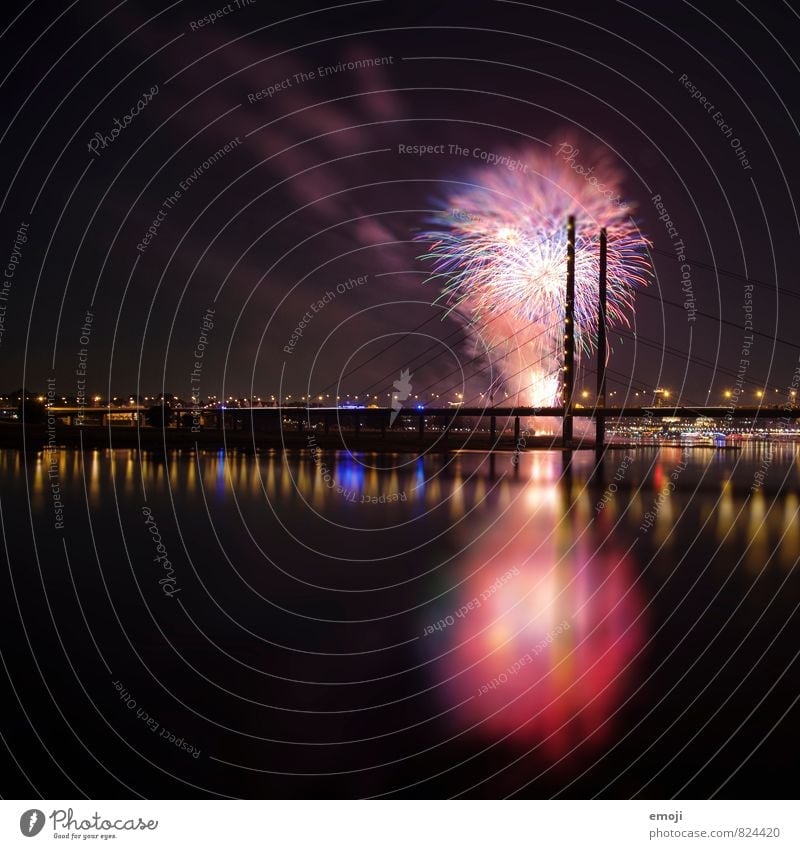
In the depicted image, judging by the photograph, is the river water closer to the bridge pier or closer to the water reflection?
the water reflection

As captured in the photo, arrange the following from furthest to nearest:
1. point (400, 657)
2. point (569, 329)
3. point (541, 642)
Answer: point (569, 329) < point (541, 642) < point (400, 657)

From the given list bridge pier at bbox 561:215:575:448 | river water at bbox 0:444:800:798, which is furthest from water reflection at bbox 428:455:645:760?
bridge pier at bbox 561:215:575:448

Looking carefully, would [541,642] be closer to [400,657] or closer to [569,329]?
[400,657]

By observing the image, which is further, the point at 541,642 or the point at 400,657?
the point at 541,642

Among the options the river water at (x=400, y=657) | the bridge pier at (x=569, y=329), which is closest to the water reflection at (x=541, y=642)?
the river water at (x=400, y=657)

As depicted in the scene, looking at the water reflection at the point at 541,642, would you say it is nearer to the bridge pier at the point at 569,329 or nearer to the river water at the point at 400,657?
the river water at the point at 400,657

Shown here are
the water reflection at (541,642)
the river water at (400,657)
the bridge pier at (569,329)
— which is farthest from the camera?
the bridge pier at (569,329)

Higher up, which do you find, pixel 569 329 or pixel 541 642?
pixel 569 329

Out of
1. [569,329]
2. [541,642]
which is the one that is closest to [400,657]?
[541,642]
